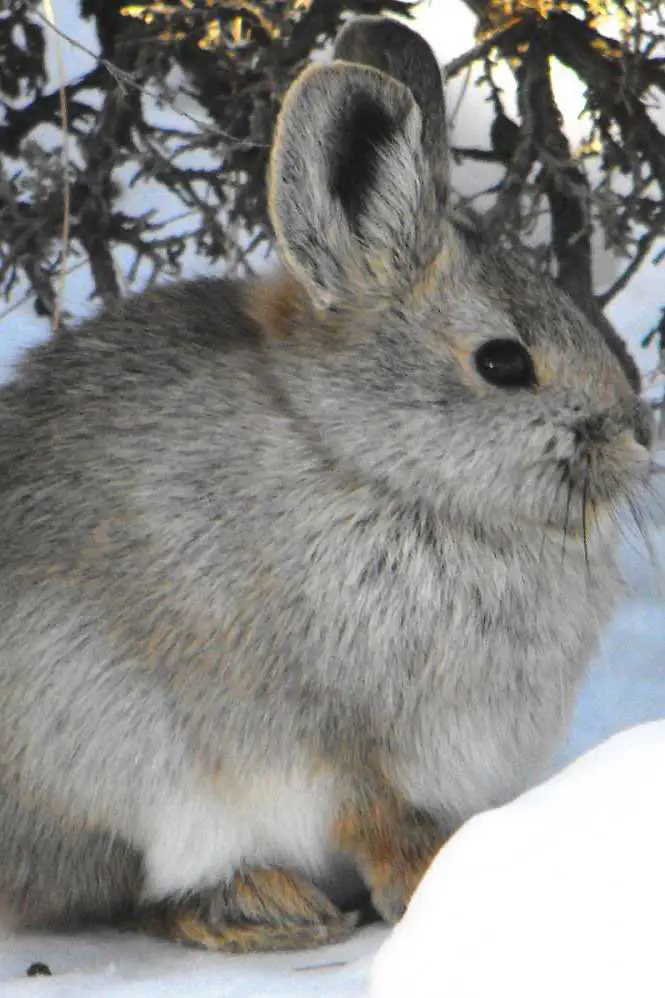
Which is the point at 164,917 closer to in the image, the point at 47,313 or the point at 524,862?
the point at 524,862

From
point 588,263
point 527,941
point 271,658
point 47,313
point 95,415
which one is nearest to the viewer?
point 527,941

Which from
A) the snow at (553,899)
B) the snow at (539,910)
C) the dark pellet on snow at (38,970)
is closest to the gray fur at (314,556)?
the dark pellet on snow at (38,970)

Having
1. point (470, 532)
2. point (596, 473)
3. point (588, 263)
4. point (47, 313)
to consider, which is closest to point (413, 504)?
point (470, 532)

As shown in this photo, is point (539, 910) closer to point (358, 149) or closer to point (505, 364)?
point (505, 364)

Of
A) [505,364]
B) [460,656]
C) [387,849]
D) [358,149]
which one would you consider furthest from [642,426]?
[387,849]

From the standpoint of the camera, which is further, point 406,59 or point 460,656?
point 406,59

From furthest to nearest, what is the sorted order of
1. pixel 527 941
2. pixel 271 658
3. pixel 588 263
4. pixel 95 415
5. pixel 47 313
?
pixel 47 313, pixel 588 263, pixel 95 415, pixel 271 658, pixel 527 941
